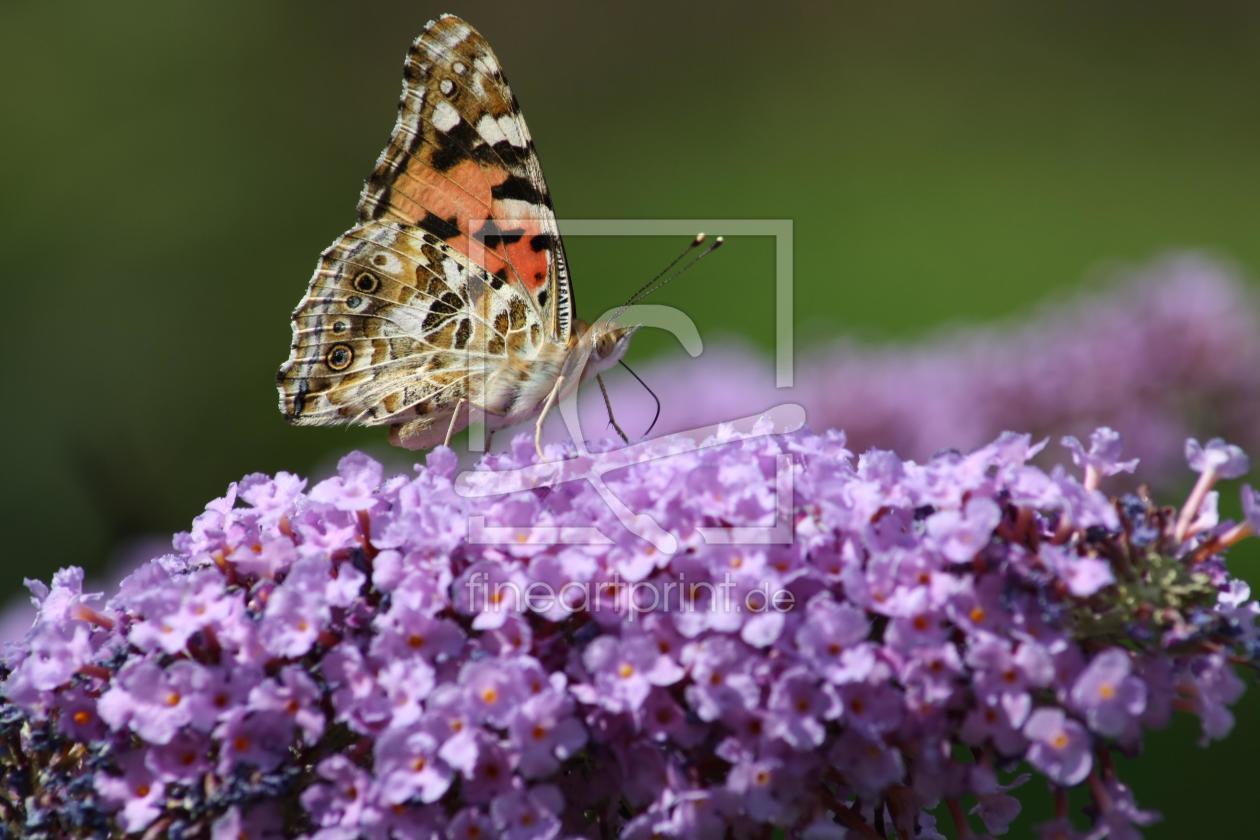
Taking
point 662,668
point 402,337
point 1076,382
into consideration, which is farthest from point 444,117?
point 1076,382

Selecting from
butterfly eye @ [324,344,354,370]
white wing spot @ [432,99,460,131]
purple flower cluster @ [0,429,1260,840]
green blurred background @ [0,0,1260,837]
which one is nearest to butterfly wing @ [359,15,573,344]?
white wing spot @ [432,99,460,131]

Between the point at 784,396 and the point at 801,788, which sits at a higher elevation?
the point at 784,396

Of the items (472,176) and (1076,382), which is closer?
(472,176)

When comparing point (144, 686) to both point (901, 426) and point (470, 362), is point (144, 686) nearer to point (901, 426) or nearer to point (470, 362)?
point (470, 362)

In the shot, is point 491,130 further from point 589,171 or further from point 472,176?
point 589,171

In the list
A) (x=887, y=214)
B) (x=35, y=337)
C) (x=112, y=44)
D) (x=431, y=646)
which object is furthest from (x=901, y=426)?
(x=112, y=44)
